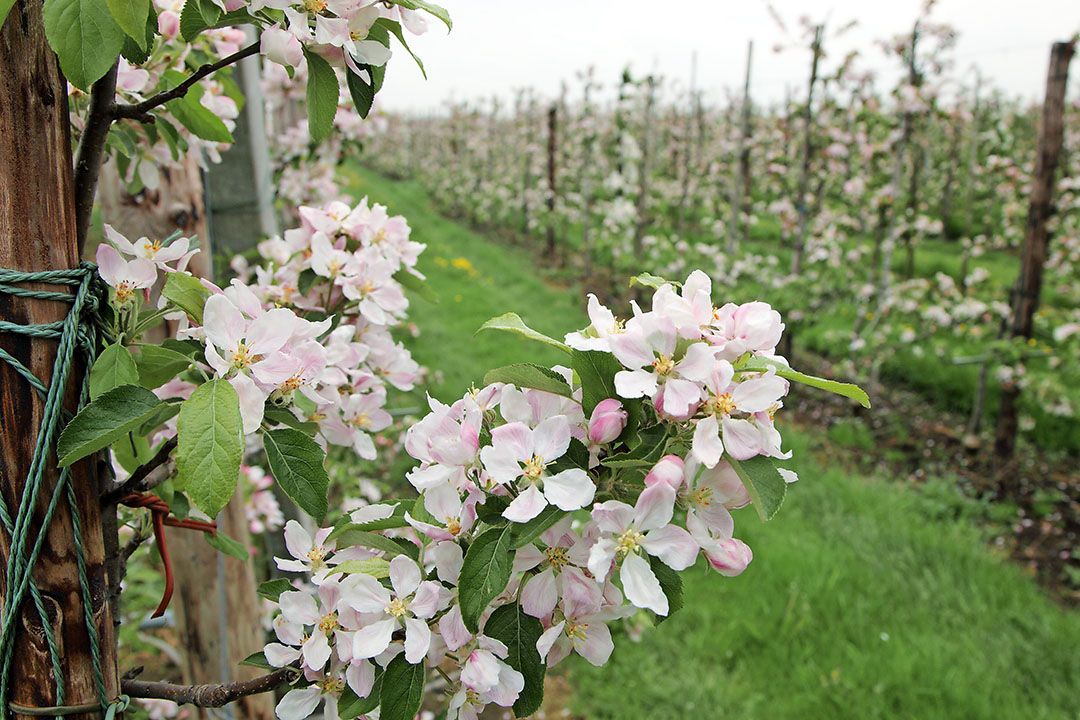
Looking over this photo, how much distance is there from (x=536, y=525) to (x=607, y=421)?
0.12m

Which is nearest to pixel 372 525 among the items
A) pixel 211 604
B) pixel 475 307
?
pixel 211 604

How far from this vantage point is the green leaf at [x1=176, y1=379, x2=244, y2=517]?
0.74 m

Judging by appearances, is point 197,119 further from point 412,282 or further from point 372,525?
point 372,525

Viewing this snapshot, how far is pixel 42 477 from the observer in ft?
2.89

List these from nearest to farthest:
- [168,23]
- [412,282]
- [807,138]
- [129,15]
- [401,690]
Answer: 1. [129,15]
2. [401,690]
3. [168,23]
4. [412,282]
5. [807,138]

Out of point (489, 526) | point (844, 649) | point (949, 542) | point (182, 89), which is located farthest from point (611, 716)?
point (182, 89)

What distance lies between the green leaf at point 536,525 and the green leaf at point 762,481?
0.18m

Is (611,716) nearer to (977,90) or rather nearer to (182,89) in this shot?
(182,89)

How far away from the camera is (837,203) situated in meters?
8.30

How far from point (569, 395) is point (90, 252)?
1.81 meters

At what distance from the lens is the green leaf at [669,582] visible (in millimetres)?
832

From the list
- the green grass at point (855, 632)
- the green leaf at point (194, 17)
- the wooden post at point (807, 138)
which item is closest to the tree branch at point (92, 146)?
the green leaf at point (194, 17)

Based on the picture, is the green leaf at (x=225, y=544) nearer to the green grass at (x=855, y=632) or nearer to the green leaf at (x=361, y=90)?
the green leaf at (x=361, y=90)

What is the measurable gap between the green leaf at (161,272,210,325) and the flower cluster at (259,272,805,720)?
291 mm
